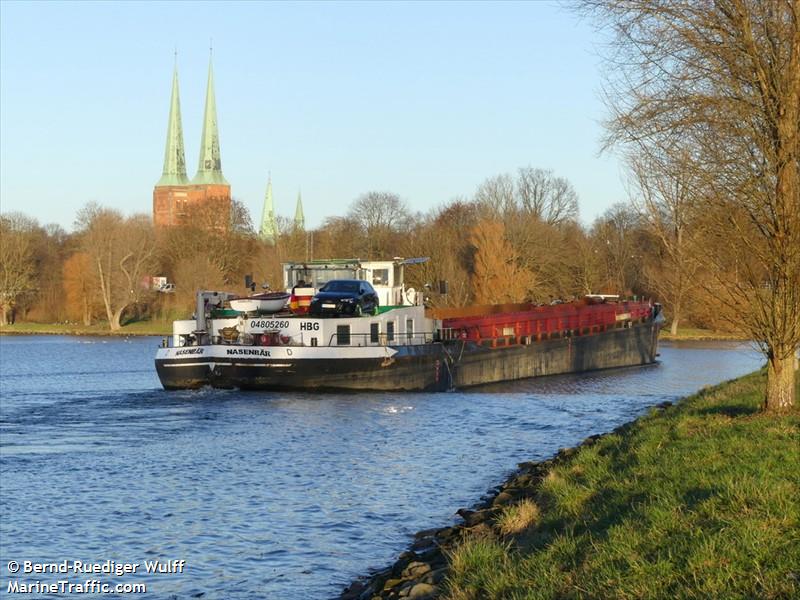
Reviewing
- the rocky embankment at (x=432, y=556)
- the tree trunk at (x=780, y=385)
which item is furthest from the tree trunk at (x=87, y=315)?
the tree trunk at (x=780, y=385)

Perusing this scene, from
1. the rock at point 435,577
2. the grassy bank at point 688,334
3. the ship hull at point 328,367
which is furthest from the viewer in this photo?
the grassy bank at point 688,334

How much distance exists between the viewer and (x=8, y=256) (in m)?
96.9

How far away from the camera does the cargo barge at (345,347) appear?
110ft

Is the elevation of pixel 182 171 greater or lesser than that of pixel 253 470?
greater

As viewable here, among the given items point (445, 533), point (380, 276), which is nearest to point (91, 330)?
point (380, 276)

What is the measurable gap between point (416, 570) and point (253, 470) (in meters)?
9.79

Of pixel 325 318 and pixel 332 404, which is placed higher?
pixel 325 318

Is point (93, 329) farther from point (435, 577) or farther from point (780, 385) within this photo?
point (435, 577)

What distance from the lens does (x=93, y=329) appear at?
91750mm

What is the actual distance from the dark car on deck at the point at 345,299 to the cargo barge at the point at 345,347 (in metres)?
0.34

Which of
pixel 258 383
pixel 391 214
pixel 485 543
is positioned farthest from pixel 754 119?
pixel 391 214

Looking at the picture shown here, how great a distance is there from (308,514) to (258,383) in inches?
687

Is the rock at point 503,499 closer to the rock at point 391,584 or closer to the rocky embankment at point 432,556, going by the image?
the rocky embankment at point 432,556

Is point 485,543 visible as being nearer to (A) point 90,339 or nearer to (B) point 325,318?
(B) point 325,318
